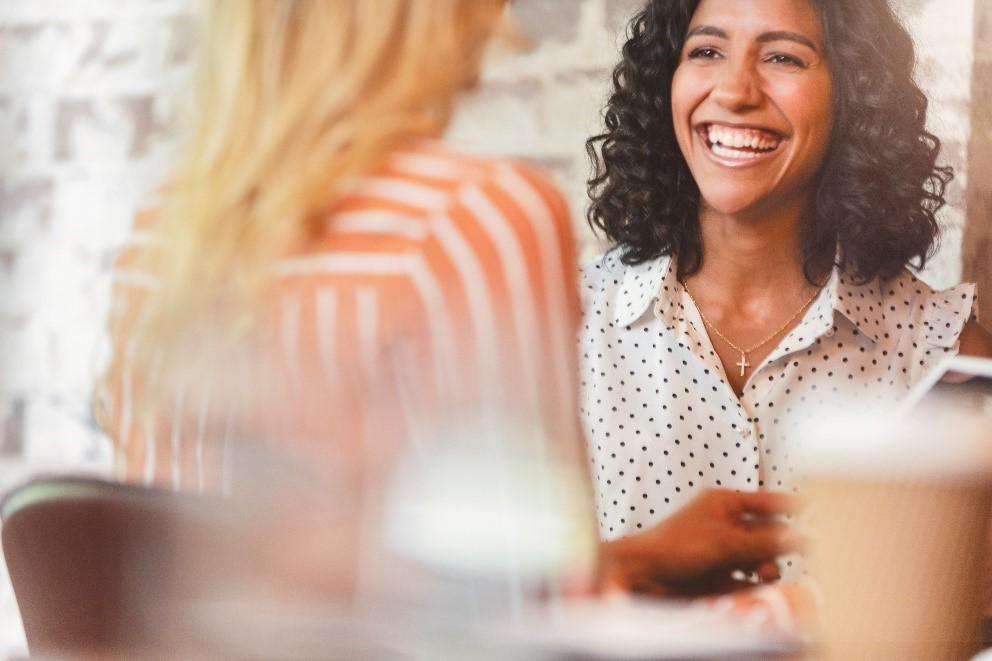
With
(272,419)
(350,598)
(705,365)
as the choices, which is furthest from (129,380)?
(705,365)

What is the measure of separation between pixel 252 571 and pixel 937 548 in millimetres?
513

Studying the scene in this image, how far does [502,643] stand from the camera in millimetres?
871

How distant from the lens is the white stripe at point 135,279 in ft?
3.07

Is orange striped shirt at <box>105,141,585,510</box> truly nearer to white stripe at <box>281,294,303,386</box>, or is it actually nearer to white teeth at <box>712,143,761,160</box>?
white stripe at <box>281,294,303,386</box>

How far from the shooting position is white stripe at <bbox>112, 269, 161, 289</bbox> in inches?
36.8

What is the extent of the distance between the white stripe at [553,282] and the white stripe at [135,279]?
11.9 inches

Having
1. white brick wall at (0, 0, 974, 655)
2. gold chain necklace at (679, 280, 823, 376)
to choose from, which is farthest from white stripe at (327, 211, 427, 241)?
gold chain necklace at (679, 280, 823, 376)

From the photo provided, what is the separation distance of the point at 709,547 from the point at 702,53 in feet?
1.31

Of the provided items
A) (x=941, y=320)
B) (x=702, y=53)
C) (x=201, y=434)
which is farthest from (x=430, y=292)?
(x=941, y=320)

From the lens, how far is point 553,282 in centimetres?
80

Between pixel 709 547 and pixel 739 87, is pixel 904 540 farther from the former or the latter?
pixel 739 87

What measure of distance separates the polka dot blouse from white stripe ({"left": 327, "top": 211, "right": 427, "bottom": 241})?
21cm

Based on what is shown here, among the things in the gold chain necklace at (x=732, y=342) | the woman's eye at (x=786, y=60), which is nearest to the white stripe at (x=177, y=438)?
the gold chain necklace at (x=732, y=342)

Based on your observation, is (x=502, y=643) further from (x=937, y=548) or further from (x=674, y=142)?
(x=674, y=142)
